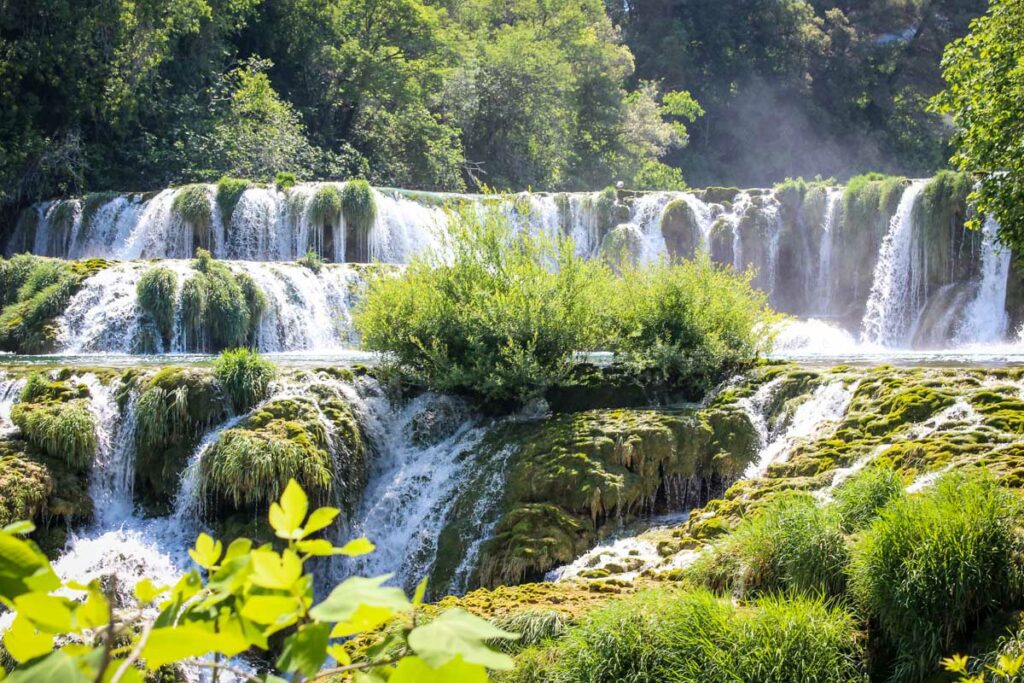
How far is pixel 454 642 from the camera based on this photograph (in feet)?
2.84

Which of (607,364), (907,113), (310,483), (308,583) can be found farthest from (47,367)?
(907,113)

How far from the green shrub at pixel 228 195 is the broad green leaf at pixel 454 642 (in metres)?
22.4

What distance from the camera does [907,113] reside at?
43750 mm

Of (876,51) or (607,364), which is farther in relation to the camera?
(876,51)

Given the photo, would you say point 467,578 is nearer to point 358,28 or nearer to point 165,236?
point 165,236

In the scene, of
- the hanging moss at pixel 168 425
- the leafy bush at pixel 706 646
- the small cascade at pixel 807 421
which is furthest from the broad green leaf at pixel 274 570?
the hanging moss at pixel 168 425

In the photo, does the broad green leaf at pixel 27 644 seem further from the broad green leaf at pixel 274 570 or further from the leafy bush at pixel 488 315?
the leafy bush at pixel 488 315

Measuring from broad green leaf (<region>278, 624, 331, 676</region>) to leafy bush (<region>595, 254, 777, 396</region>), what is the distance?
37.5ft

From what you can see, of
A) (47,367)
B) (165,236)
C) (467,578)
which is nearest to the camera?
(467,578)

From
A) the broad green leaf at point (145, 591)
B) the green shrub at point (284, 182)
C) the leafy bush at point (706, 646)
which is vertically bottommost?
the leafy bush at point (706, 646)

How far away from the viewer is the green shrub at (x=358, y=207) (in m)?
22.2

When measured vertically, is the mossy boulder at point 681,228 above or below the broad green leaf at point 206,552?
above

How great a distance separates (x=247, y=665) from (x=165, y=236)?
52.0 ft

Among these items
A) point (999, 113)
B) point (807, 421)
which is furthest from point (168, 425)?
point (999, 113)
